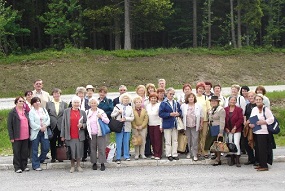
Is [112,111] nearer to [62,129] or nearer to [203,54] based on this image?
[62,129]

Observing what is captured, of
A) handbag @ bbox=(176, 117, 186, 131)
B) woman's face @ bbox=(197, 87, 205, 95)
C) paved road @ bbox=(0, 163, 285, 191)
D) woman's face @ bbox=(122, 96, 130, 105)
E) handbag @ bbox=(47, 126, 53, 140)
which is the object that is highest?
woman's face @ bbox=(197, 87, 205, 95)

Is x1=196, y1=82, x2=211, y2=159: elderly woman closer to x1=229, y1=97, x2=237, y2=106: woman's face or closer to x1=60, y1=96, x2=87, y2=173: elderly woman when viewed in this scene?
x1=229, y1=97, x2=237, y2=106: woman's face

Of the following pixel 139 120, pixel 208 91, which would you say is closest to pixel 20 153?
pixel 139 120

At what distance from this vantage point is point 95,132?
31.7ft

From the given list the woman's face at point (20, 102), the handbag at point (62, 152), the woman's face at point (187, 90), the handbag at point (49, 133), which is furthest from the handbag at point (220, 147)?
the woman's face at point (20, 102)

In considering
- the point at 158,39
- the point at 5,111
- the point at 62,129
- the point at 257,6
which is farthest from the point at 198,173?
the point at 158,39

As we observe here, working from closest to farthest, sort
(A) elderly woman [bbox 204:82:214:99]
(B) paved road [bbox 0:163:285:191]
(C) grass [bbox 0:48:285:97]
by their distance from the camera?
(B) paved road [bbox 0:163:285:191]
(A) elderly woman [bbox 204:82:214:99]
(C) grass [bbox 0:48:285:97]

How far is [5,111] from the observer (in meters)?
16.2

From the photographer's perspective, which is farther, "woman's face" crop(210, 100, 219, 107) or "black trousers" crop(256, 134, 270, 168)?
"woman's face" crop(210, 100, 219, 107)

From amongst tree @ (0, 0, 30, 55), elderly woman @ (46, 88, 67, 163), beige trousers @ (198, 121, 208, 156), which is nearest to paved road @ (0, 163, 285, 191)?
beige trousers @ (198, 121, 208, 156)

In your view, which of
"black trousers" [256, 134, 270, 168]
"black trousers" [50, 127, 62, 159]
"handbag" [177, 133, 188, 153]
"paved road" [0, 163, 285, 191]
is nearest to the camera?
"paved road" [0, 163, 285, 191]

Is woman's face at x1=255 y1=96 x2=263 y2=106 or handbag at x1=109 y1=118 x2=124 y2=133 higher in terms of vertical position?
woman's face at x1=255 y1=96 x2=263 y2=106

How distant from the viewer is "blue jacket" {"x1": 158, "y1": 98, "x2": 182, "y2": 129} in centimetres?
993

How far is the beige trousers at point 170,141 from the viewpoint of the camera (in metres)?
10.1
